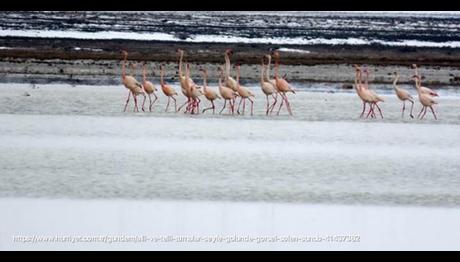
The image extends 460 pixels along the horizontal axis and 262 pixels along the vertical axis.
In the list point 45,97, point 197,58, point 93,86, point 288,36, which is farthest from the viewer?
point 288,36

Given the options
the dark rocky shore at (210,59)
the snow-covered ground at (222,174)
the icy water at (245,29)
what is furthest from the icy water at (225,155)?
the icy water at (245,29)

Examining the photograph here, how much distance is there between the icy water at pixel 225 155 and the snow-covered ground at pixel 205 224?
0.90ft

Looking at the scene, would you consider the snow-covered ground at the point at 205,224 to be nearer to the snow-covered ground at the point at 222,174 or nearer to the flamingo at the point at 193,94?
the snow-covered ground at the point at 222,174

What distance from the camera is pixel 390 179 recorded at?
8.43 metres

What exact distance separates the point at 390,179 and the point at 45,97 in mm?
6241

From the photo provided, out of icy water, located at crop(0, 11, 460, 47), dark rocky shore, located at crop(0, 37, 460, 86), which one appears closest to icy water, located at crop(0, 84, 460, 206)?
dark rocky shore, located at crop(0, 37, 460, 86)

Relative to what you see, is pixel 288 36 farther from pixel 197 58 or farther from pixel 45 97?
pixel 45 97

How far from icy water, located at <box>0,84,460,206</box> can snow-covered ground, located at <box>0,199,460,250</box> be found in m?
0.27

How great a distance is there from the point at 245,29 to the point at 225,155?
14.0m

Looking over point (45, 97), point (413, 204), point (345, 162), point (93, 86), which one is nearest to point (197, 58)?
point (93, 86)

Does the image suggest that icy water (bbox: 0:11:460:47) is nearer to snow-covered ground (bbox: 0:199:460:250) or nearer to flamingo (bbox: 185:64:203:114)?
flamingo (bbox: 185:64:203:114)

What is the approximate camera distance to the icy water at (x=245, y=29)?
70.3ft

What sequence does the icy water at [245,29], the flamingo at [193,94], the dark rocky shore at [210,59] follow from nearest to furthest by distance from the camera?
the flamingo at [193,94]
the dark rocky shore at [210,59]
the icy water at [245,29]

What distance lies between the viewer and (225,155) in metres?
9.26
